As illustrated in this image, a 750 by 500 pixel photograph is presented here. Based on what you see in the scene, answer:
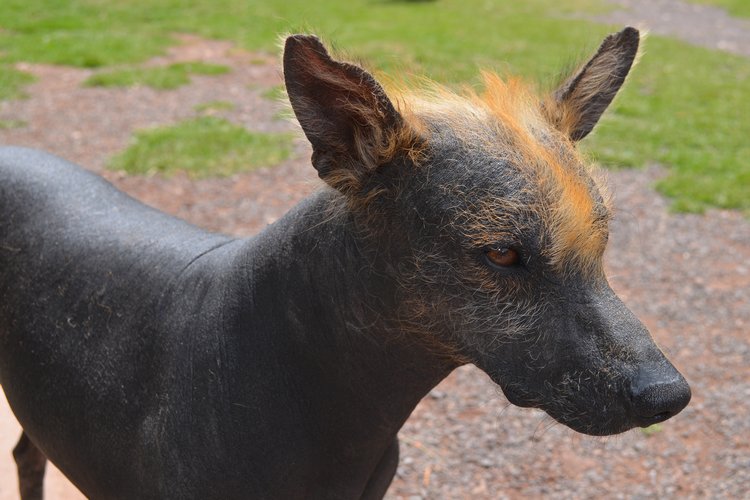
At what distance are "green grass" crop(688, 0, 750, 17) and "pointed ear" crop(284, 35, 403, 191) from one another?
20391 millimetres

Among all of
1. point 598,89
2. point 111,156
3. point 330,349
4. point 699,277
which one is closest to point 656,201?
point 699,277

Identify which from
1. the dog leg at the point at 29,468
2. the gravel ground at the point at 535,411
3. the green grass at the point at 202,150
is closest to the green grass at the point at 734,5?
the gravel ground at the point at 535,411

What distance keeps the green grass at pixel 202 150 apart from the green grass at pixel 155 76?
1.68 metres

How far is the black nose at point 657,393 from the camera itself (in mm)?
1961

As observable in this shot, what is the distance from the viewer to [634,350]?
202cm

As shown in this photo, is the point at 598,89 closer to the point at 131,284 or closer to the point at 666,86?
the point at 131,284

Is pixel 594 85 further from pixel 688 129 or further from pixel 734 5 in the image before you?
pixel 734 5

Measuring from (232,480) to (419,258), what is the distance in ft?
2.71

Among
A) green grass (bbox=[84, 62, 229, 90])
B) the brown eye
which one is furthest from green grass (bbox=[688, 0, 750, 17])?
the brown eye

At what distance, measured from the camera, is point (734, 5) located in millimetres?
20906

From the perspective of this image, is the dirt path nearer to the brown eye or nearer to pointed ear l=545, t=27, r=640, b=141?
pointed ear l=545, t=27, r=640, b=141

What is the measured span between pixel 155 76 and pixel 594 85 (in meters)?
9.36

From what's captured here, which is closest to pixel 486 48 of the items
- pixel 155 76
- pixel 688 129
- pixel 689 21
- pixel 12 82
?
pixel 688 129

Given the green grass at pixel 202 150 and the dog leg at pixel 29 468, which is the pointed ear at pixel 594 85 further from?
the green grass at pixel 202 150
